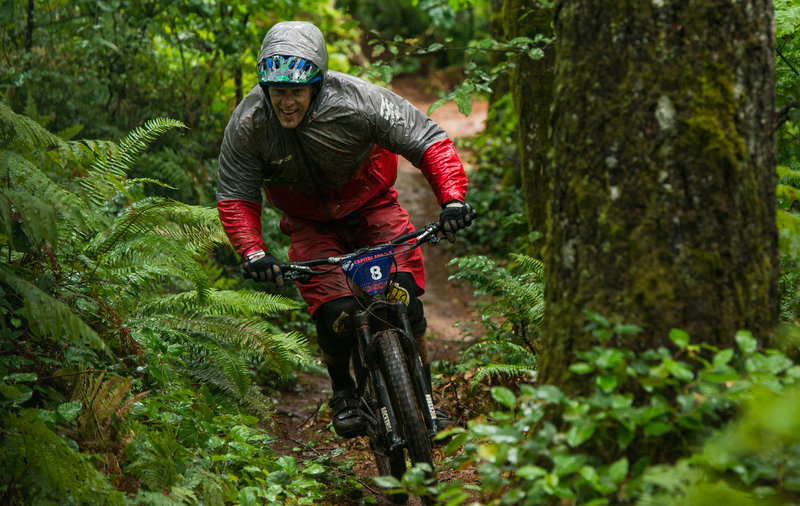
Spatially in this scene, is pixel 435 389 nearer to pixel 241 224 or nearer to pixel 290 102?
pixel 241 224

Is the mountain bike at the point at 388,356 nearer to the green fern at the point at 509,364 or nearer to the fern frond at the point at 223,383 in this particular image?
the green fern at the point at 509,364

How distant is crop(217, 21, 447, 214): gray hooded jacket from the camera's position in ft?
14.5

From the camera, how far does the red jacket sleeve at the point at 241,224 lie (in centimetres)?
448

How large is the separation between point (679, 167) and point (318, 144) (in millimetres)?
2545

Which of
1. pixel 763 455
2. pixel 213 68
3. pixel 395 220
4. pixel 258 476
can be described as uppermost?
pixel 213 68

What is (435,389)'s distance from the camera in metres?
6.37

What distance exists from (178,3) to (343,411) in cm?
597

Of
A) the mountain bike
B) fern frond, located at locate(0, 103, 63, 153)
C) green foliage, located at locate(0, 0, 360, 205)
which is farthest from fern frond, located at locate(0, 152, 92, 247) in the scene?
green foliage, located at locate(0, 0, 360, 205)

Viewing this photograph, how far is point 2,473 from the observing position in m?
2.87

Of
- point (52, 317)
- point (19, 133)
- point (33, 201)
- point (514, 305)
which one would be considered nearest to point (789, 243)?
point (514, 305)

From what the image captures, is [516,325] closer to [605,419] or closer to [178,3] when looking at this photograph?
[605,419]

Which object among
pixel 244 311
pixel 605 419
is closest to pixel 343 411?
pixel 244 311

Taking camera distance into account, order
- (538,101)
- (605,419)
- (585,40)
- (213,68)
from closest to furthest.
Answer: (605,419) → (585,40) → (538,101) → (213,68)

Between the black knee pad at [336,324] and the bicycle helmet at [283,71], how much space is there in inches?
52.7
